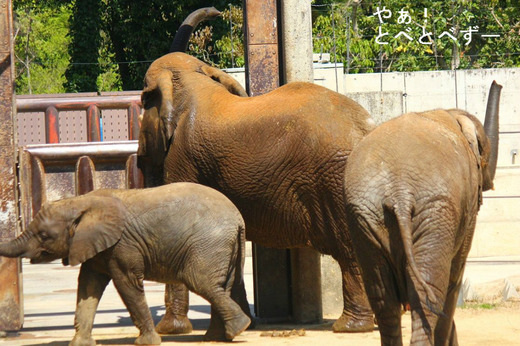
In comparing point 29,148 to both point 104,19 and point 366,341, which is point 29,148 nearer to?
point 366,341

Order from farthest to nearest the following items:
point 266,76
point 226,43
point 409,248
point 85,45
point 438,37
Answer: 1. point 85,45
2. point 226,43
3. point 438,37
4. point 266,76
5. point 409,248

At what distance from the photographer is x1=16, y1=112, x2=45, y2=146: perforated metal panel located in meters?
13.9

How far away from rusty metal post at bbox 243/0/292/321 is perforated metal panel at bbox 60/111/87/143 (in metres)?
4.05

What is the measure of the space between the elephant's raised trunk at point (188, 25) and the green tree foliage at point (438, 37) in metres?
7.85

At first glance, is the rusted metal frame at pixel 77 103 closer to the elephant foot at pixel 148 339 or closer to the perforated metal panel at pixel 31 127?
the perforated metal panel at pixel 31 127

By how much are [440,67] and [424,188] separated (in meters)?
16.2

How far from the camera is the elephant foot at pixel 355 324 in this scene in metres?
9.27

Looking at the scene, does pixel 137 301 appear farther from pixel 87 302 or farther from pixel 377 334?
pixel 377 334

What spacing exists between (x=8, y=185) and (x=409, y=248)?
5.40 metres

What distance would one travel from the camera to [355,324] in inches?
365

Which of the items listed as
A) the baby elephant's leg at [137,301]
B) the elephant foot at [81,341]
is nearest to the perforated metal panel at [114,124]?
the baby elephant's leg at [137,301]

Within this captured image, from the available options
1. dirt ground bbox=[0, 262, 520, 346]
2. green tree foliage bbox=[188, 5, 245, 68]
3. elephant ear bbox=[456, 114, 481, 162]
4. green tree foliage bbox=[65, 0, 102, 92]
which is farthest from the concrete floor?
green tree foliage bbox=[65, 0, 102, 92]

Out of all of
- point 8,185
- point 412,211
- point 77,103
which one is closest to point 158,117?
point 8,185

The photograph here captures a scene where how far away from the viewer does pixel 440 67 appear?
2159cm
